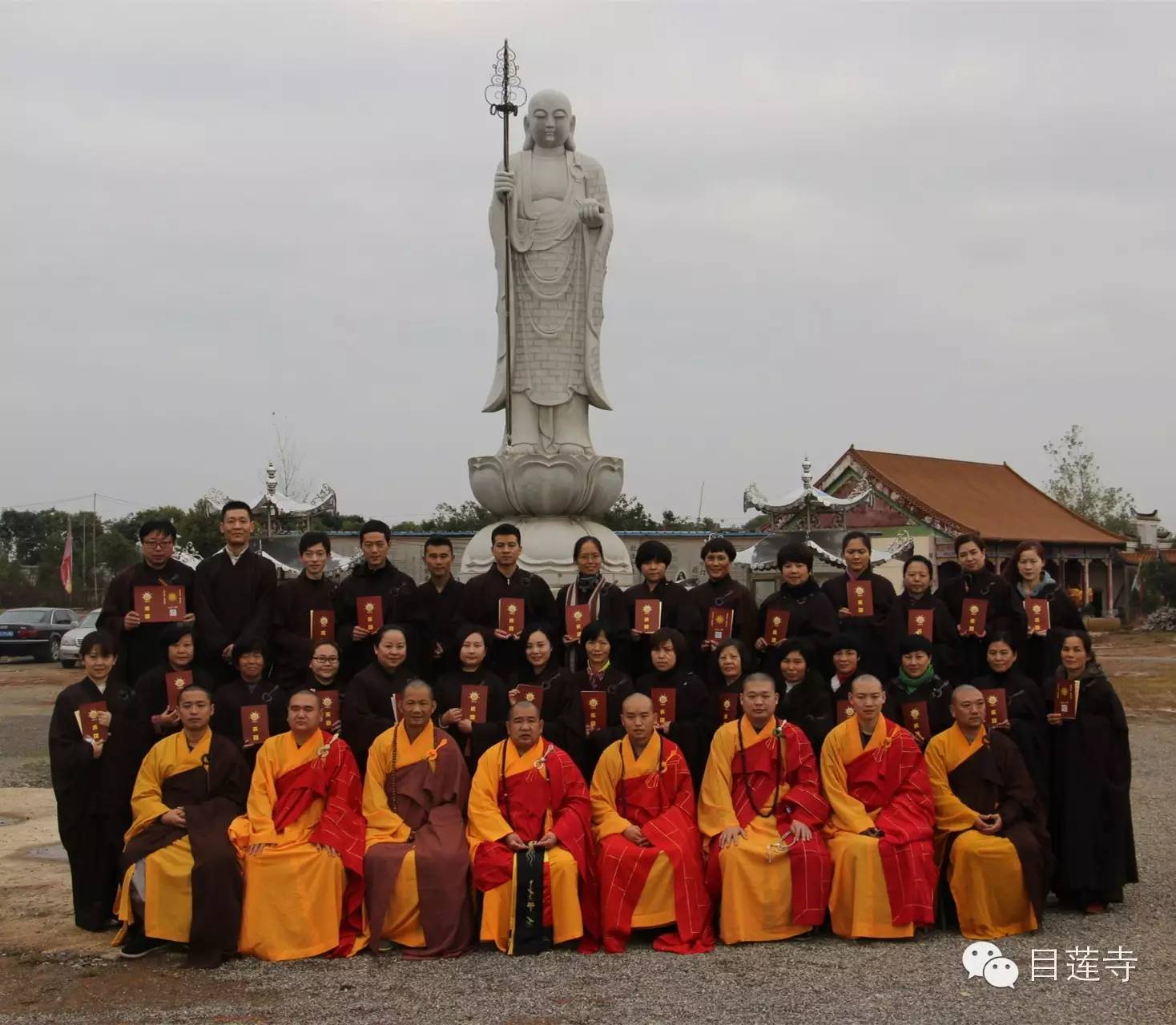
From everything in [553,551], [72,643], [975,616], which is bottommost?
[72,643]

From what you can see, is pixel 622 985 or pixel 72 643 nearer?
pixel 622 985

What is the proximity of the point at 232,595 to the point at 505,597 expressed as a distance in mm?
1476

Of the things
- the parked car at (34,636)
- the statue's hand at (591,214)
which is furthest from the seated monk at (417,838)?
the parked car at (34,636)

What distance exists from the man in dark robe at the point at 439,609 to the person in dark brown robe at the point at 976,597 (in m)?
2.64

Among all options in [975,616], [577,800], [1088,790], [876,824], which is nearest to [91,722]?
[577,800]

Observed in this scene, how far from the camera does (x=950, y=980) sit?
4.76 meters

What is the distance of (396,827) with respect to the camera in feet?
18.1

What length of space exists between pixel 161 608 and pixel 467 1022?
303 centimetres

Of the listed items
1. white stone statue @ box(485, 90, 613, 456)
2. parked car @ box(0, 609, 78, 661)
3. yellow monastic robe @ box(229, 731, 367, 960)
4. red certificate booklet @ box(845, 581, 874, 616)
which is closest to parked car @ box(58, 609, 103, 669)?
parked car @ box(0, 609, 78, 661)

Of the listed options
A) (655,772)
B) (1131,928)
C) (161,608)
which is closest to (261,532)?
(161,608)

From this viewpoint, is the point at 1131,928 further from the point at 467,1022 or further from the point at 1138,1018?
the point at 467,1022

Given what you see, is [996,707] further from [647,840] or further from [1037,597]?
[647,840]

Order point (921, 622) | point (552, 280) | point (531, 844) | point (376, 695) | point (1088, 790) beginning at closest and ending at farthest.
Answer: point (531, 844) < point (1088, 790) < point (376, 695) < point (921, 622) < point (552, 280)

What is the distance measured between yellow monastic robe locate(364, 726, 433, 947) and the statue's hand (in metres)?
6.42
